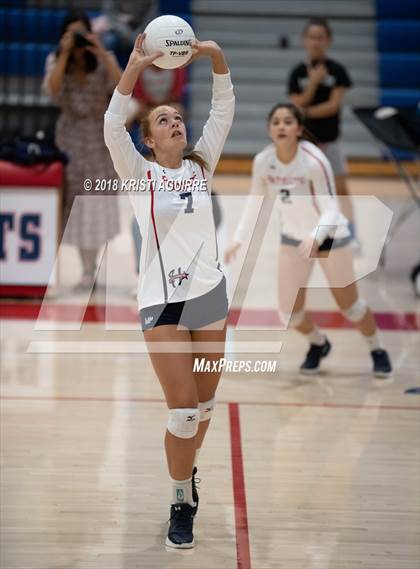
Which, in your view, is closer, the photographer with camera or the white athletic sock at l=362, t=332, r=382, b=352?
the white athletic sock at l=362, t=332, r=382, b=352

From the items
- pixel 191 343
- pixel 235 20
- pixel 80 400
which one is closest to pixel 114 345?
pixel 80 400

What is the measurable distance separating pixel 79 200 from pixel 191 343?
3.96 m

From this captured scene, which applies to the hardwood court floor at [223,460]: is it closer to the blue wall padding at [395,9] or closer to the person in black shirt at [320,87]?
the person in black shirt at [320,87]

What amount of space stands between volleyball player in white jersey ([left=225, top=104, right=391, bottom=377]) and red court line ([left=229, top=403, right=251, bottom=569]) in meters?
0.88

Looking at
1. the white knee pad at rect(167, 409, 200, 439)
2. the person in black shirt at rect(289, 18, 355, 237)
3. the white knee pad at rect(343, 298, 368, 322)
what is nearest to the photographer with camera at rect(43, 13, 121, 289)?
the person in black shirt at rect(289, 18, 355, 237)

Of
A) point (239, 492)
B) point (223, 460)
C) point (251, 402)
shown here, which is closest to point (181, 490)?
point (239, 492)

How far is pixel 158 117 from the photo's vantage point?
4.00m

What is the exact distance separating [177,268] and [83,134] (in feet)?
13.6

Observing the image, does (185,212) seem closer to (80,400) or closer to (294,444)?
(294,444)

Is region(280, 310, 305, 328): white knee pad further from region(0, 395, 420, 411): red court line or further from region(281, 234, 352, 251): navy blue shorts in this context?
region(0, 395, 420, 411): red court line

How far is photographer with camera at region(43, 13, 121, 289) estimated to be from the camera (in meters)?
7.61

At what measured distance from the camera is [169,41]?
3.78 metres

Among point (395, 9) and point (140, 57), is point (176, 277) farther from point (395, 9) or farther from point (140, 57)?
point (395, 9)

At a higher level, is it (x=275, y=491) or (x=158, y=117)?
(x=158, y=117)
